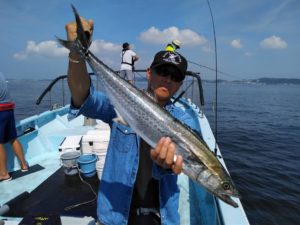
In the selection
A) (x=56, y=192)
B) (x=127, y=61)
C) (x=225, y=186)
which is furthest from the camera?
(x=127, y=61)

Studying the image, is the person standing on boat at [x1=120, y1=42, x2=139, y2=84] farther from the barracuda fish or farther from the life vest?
the barracuda fish

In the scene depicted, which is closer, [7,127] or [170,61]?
[170,61]

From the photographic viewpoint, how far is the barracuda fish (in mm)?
2238

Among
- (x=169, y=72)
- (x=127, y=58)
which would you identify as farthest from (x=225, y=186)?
(x=127, y=58)

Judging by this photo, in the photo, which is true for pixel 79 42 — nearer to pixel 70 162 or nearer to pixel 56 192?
pixel 56 192

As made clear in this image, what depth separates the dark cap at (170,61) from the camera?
2436 mm

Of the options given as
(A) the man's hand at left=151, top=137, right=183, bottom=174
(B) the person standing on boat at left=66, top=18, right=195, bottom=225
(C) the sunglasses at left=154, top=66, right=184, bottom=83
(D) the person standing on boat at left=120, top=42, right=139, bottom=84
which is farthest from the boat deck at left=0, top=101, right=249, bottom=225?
(D) the person standing on boat at left=120, top=42, right=139, bottom=84

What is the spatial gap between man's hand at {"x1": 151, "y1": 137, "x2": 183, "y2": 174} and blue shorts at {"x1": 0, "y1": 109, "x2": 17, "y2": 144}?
14.8ft

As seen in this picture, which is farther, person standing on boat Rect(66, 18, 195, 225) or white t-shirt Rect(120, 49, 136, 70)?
white t-shirt Rect(120, 49, 136, 70)

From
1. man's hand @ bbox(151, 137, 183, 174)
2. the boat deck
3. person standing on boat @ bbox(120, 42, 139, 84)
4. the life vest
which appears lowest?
the boat deck

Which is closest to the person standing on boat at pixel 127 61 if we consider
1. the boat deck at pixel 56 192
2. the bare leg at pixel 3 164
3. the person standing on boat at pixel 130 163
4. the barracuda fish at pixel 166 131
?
the boat deck at pixel 56 192

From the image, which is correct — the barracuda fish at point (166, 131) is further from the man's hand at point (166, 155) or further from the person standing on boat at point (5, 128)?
the person standing on boat at point (5, 128)

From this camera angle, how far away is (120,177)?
7.73 feet

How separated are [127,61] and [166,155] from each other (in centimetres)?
1008
